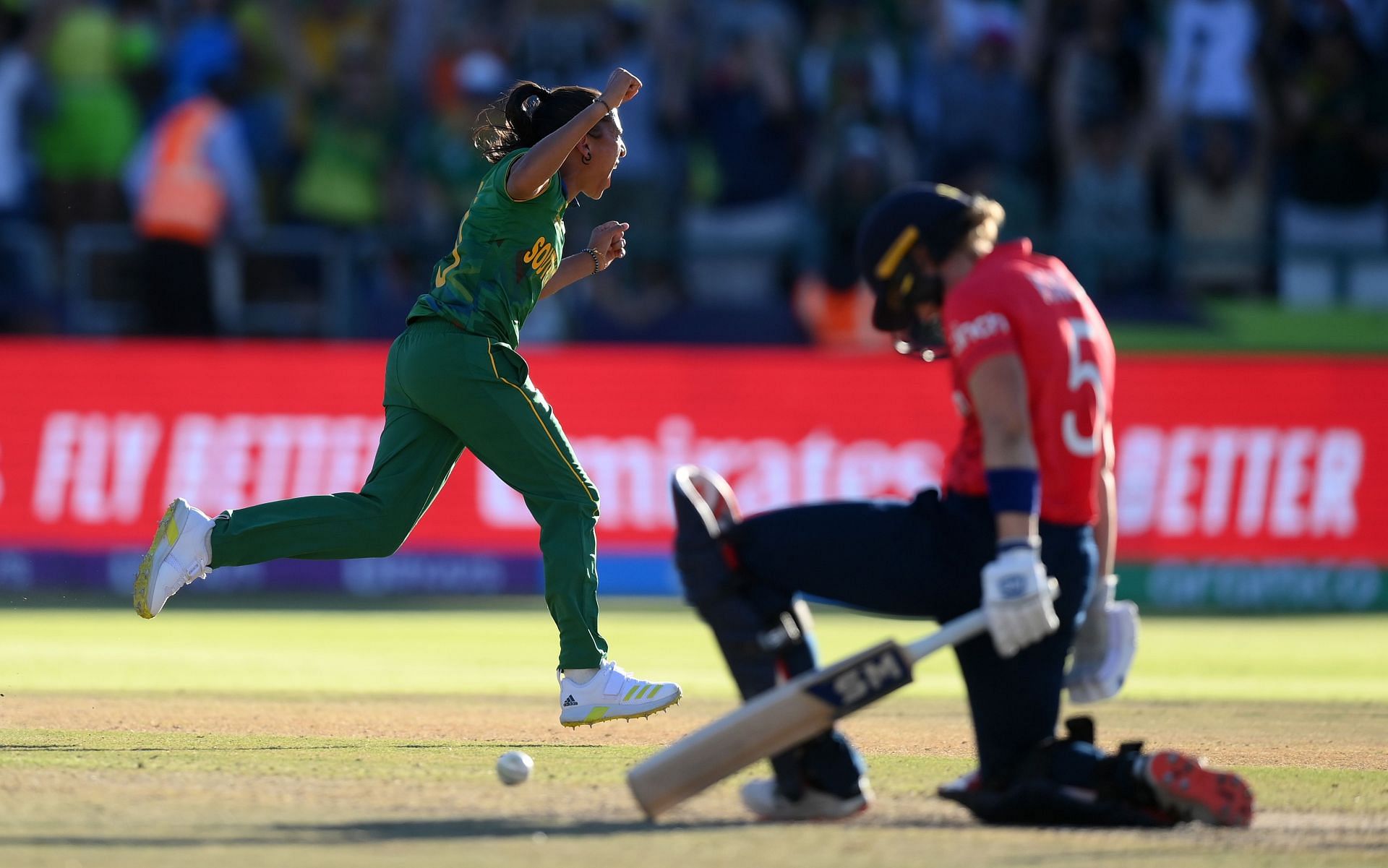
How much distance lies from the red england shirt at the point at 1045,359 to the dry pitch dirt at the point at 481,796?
984mm

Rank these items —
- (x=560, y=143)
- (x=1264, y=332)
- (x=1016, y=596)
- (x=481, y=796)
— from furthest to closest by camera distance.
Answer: (x=1264, y=332) → (x=560, y=143) → (x=481, y=796) → (x=1016, y=596)

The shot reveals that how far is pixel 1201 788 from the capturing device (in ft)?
18.8

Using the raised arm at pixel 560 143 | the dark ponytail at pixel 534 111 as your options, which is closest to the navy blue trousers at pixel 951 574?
the raised arm at pixel 560 143

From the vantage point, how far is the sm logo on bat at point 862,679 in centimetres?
576

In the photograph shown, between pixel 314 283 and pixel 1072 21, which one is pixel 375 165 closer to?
pixel 314 283

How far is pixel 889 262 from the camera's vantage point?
6.06 metres

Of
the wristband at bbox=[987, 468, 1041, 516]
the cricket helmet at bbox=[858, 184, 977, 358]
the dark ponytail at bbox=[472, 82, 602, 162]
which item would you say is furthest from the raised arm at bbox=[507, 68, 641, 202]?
the wristband at bbox=[987, 468, 1041, 516]

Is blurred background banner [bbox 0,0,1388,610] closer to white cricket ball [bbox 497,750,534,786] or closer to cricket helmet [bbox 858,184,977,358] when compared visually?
white cricket ball [bbox 497,750,534,786]

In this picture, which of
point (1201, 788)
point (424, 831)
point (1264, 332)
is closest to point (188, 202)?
point (1264, 332)

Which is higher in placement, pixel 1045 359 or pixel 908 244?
pixel 908 244

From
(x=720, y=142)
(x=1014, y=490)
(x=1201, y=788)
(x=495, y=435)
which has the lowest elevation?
(x=720, y=142)

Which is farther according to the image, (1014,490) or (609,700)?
(609,700)

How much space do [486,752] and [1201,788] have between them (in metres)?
2.67

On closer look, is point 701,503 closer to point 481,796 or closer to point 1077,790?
point 481,796
